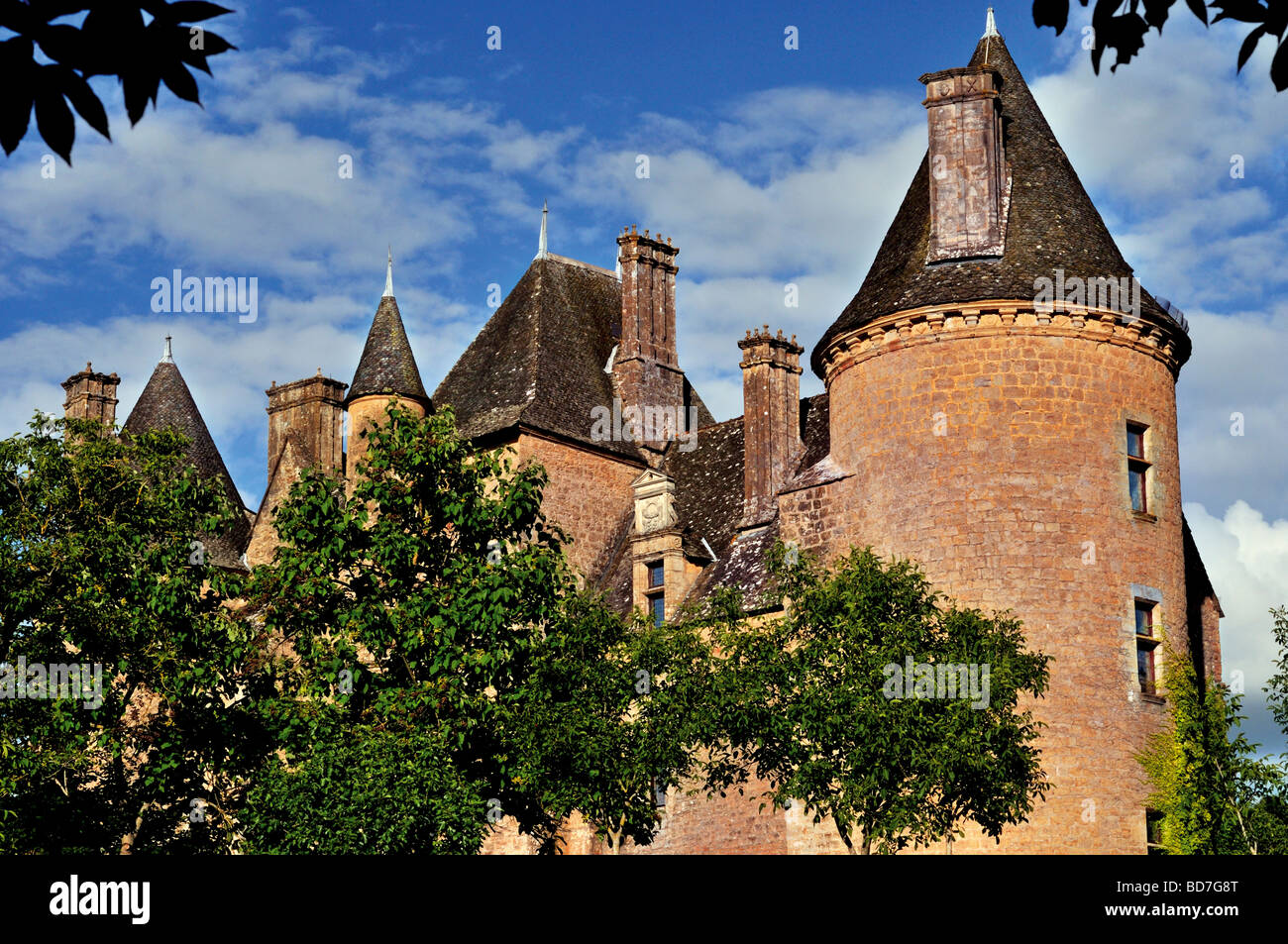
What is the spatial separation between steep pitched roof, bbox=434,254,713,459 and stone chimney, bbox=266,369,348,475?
387 cm

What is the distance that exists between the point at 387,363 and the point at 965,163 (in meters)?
14.6

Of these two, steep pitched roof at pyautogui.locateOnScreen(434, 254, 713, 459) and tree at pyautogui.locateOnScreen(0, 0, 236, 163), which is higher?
steep pitched roof at pyautogui.locateOnScreen(434, 254, 713, 459)

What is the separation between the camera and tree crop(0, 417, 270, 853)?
2347cm

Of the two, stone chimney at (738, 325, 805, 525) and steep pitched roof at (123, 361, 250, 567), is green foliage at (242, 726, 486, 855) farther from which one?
steep pitched roof at (123, 361, 250, 567)

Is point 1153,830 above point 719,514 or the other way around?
the other way around

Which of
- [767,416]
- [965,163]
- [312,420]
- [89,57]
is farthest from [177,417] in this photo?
[89,57]

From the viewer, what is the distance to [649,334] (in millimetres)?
37156

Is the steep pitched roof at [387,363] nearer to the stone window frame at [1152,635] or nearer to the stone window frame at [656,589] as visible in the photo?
the stone window frame at [656,589]

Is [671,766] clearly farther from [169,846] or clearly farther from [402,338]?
[402,338]

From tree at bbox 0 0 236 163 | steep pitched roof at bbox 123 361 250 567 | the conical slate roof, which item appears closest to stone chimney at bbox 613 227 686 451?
the conical slate roof

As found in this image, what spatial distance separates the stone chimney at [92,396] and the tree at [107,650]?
19569 mm

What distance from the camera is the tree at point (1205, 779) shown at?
24.3 metres

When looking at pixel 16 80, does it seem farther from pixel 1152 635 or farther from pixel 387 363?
pixel 387 363
